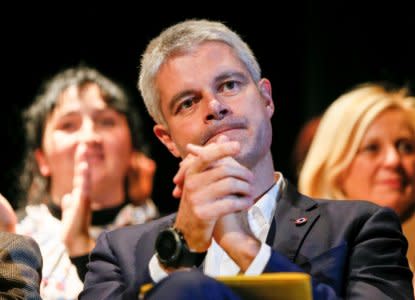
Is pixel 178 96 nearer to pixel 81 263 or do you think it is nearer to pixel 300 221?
pixel 300 221

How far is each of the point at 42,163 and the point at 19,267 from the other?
141 centimetres

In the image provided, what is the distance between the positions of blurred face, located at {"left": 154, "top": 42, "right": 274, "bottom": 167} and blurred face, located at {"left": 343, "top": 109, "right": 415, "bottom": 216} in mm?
898

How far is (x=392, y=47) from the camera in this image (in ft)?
14.7

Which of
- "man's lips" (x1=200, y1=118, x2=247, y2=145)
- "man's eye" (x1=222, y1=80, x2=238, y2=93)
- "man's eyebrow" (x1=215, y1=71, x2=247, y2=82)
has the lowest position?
"man's lips" (x1=200, y1=118, x2=247, y2=145)

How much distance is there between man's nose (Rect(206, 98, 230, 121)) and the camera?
6.93 feet

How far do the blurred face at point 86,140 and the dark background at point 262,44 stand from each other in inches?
41.4

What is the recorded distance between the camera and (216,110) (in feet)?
6.92

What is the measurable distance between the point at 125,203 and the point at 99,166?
254 mm

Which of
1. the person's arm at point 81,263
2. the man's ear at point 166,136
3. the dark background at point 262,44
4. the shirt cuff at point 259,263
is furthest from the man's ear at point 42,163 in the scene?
the shirt cuff at point 259,263

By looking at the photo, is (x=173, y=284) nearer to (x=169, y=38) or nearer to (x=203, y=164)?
(x=203, y=164)

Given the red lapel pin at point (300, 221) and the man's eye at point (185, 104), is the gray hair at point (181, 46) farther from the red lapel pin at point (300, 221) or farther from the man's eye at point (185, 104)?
the red lapel pin at point (300, 221)

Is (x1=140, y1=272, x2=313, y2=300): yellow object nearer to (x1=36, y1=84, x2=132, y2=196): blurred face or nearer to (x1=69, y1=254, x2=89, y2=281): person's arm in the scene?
(x1=69, y1=254, x2=89, y2=281): person's arm

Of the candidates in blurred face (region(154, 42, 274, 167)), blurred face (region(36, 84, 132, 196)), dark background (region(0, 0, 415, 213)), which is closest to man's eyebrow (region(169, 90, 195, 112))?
blurred face (region(154, 42, 274, 167))

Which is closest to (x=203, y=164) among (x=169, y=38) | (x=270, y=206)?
(x=270, y=206)
